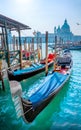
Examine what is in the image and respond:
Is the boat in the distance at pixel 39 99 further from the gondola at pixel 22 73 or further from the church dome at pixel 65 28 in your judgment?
the church dome at pixel 65 28

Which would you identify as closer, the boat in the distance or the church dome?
the boat in the distance

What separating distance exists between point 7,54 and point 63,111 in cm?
569

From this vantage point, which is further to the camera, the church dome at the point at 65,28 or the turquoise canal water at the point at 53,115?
the church dome at the point at 65,28

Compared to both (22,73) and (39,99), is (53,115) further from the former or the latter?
(22,73)

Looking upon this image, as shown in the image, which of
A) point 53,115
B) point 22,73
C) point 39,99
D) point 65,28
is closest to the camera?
point 39,99

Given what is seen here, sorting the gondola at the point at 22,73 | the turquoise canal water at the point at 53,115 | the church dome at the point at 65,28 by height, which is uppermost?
the church dome at the point at 65,28

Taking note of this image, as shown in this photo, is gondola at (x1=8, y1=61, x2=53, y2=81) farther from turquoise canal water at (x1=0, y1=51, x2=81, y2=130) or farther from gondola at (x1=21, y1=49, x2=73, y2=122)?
gondola at (x1=21, y1=49, x2=73, y2=122)

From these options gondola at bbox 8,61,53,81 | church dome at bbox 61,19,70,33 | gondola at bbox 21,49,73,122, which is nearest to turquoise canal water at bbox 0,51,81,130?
gondola at bbox 21,49,73,122

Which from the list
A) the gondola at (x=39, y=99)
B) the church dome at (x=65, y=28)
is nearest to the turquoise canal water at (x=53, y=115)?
the gondola at (x=39, y=99)

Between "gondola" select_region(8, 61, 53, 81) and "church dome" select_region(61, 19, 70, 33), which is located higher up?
"church dome" select_region(61, 19, 70, 33)

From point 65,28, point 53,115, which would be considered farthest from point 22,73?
point 65,28

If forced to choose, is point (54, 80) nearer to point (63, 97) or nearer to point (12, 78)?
point (63, 97)

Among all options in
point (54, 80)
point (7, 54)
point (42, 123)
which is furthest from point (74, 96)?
point (7, 54)

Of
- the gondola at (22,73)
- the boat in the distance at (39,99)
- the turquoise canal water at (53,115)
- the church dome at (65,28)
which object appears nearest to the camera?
the boat in the distance at (39,99)
